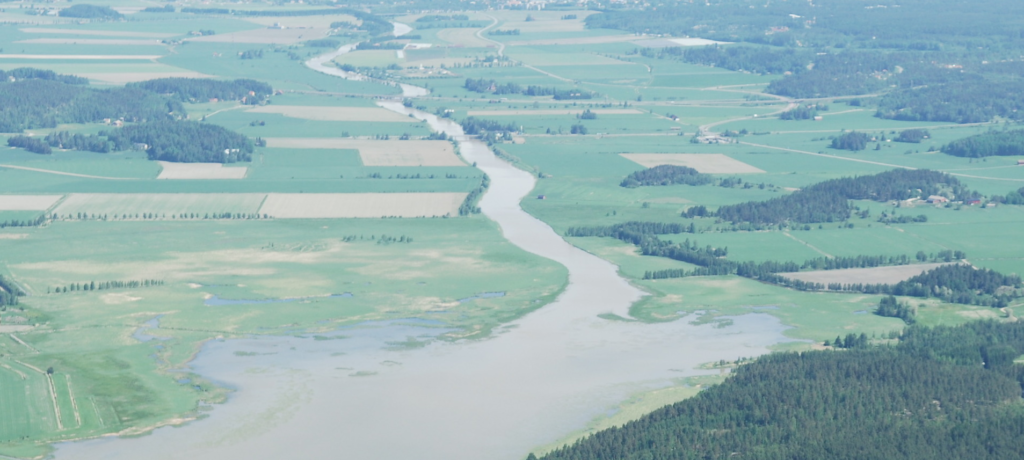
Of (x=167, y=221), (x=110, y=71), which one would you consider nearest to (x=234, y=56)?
(x=110, y=71)

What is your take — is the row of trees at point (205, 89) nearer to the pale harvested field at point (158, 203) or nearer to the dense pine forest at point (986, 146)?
the pale harvested field at point (158, 203)

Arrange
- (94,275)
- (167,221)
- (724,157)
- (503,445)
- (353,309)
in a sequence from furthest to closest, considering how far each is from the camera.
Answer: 1. (724,157)
2. (167,221)
3. (94,275)
4. (353,309)
5. (503,445)

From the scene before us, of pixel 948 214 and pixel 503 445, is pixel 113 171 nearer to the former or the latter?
pixel 948 214

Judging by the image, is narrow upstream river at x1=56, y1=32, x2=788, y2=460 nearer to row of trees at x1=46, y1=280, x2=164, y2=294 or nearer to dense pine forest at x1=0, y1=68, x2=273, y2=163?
row of trees at x1=46, y1=280, x2=164, y2=294

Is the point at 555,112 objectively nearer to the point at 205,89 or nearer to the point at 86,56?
the point at 205,89

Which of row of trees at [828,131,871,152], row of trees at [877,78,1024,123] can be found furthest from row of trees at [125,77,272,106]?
row of trees at [877,78,1024,123]

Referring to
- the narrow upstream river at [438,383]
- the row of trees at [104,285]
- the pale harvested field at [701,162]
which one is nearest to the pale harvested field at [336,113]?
the pale harvested field at [701,162]
